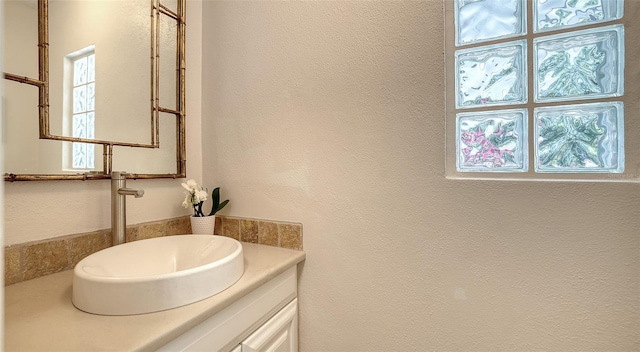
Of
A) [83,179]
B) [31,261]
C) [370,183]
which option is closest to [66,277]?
[31,261]

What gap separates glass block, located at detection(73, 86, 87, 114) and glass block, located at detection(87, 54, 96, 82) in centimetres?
4

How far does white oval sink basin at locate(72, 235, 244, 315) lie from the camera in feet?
2.05

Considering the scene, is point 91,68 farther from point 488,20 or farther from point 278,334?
point 488,20

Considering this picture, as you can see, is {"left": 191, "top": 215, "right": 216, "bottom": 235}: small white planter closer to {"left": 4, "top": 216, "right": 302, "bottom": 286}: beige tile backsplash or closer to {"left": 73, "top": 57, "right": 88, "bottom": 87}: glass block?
{"left": 4, "top": 216, "right": 302, "bottom": 286}: beige tile backsplash

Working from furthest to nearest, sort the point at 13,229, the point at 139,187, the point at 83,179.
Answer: the point at 139,187, the point at 83,179, the point at 13,229

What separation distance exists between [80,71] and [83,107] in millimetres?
112

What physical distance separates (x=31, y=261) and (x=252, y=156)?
734 millimetres

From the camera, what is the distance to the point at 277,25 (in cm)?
117

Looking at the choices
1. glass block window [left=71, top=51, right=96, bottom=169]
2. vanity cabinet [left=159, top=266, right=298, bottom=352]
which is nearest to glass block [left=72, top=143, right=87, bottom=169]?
glass block window [left=71, top=51, right=96, bottom=169]

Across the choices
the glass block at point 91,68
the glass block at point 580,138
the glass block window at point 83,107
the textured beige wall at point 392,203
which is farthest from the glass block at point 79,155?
the glass block at point 580,138

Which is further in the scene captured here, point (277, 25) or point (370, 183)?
point (277, 25)

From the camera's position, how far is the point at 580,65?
33.0 inches

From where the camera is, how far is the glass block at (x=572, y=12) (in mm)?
803

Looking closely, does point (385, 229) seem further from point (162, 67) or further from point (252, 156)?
point (162, 67)
